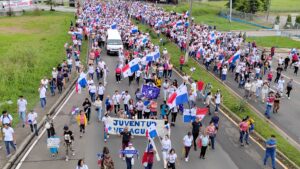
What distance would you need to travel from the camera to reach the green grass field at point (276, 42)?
47469mm

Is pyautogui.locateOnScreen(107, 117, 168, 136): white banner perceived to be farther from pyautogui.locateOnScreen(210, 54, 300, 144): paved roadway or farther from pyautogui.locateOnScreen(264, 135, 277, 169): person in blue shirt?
pyautogui.locateOnScreen(210, 54, 300, 144): paved roadway

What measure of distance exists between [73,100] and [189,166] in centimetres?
1061

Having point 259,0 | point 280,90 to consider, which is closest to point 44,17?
point 259,0

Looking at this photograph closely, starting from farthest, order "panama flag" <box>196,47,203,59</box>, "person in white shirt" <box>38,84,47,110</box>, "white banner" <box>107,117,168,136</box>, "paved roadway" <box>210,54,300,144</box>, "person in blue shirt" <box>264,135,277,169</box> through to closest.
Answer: "panama flag" <box>196,47,203,59</box> → "person in white shirt" <box>38,84,47,110</box> → "paved roadway" <box>210,54,300,144</box> → "white banner" <box>107,117,168,136</box> → "person in blue shirt" <box>264,135,277,169</box>

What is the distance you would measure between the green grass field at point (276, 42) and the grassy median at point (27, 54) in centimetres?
2396

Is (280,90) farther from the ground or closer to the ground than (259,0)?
closer to the ground

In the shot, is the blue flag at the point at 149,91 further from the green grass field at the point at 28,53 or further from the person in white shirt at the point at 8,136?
the person in white shirt at the point at 8,136

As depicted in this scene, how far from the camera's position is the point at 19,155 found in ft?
53.5

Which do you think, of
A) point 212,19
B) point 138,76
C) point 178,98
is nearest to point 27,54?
point 138,76

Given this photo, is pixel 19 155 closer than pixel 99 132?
Yes

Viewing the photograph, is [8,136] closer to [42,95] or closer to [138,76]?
[42,95]

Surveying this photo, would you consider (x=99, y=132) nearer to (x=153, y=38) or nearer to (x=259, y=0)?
(x=153, y=38)

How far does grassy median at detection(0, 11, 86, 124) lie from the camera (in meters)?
24.9

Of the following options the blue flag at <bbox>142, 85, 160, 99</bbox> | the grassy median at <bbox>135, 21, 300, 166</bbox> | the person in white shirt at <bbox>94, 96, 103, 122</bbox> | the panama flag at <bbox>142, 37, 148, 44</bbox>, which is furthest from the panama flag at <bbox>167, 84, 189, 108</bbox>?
the panama flag at <bbox>142, 37, 148, 44</bbox>
